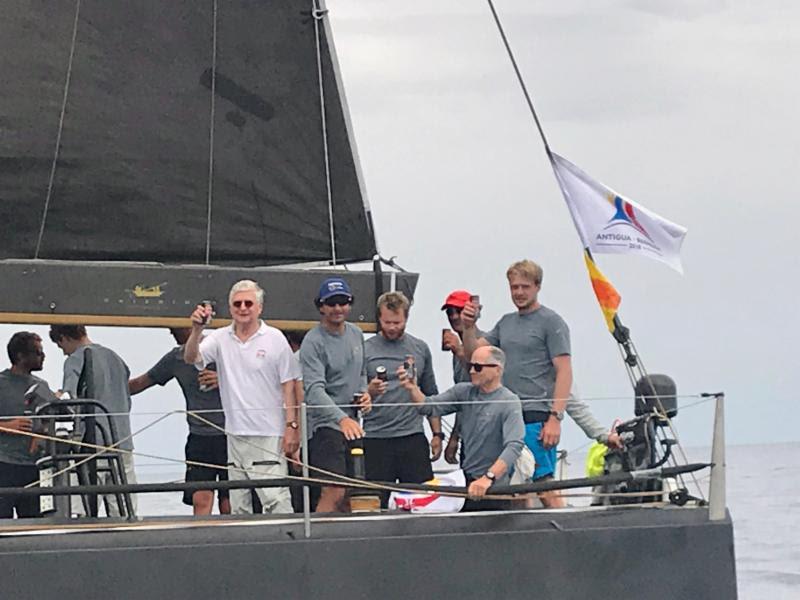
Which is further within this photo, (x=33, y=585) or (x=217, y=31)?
(x=217, y=31)

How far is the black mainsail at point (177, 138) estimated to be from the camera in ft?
36.8

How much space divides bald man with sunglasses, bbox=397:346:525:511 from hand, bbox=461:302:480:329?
1.80 ft

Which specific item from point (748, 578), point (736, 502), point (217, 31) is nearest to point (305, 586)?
point (217, 31)

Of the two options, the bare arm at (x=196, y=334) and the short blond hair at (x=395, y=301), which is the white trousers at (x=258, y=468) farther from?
the short blond hair at (x=395, y=301)

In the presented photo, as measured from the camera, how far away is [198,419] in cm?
991

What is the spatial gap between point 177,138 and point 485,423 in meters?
3.07

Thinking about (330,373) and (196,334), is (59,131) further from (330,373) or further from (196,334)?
(330,373)

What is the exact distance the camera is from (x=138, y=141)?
1131 centimetres

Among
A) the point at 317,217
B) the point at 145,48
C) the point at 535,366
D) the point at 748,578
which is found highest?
the point at 145,48

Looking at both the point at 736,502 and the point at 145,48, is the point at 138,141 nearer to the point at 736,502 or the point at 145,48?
the point at 145,48

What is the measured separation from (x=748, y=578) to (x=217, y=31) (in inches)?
487

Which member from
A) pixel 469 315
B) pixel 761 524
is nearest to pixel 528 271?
pixel 469 315

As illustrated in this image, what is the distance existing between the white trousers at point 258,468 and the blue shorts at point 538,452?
4.12 feet

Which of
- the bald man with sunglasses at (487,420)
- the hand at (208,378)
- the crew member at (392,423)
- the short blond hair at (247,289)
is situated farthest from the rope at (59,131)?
the bald man with sunglasses at (487,420)
